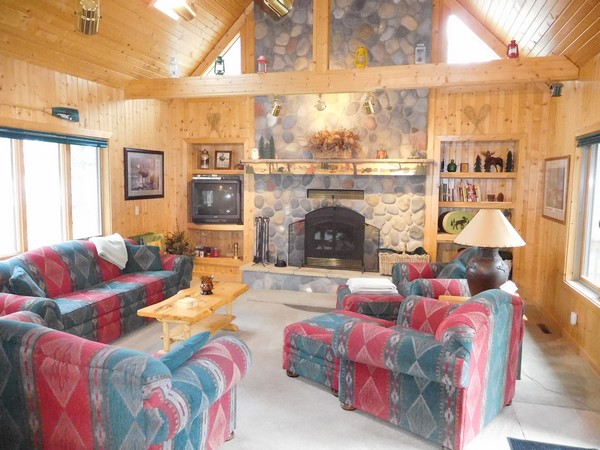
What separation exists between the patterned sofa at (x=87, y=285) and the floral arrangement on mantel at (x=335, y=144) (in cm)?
233

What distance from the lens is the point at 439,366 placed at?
8.15 feet

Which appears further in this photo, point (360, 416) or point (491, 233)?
point (491, 233)

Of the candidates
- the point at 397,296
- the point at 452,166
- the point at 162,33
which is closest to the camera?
the point at 397,296

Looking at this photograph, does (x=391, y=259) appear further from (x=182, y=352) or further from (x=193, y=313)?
(x=182, y=352)

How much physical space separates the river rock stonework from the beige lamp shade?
9.17 ft

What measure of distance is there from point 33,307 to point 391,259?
13.8 ft

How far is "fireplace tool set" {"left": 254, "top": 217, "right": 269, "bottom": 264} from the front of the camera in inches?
269

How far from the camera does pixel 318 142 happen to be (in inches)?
249

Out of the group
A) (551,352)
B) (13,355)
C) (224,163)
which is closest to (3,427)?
(13,355)

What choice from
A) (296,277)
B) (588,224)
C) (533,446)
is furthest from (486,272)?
(296,277)

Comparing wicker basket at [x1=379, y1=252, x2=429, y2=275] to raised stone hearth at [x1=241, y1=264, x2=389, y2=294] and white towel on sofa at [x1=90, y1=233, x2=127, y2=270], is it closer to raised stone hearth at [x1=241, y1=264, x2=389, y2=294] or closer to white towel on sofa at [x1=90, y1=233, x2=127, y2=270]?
raised stone hearth at [x1=241, y1=264, x2=389, y2=294]

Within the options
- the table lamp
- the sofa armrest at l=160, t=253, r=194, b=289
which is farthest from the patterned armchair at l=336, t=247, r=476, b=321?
the sofa armrest at l=160, t=253, r=194, b=289

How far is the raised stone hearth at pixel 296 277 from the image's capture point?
619cm

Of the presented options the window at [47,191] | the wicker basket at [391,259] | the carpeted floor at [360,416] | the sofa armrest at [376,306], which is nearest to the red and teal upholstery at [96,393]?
the carpeted floor at [360,416]
